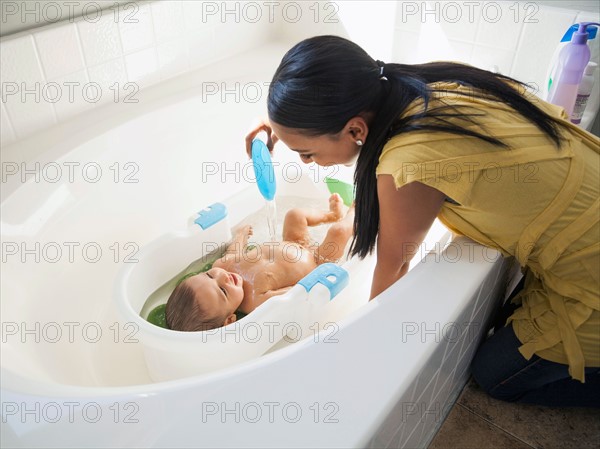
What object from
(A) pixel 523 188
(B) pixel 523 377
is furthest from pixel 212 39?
(B) pixel 523 377

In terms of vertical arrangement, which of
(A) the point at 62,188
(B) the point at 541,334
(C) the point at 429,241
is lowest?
(C) the point at 429,241

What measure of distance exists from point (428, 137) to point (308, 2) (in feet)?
4.03

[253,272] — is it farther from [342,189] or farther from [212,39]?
[212,39]

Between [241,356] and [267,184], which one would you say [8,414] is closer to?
[241,356]

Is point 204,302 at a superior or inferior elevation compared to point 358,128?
inferior

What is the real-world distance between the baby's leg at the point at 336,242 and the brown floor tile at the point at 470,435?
482mm

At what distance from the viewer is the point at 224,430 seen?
2.14ft

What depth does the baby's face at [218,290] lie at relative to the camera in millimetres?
1200

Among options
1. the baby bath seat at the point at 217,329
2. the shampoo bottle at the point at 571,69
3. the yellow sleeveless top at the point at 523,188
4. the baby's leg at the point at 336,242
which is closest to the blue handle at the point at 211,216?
the baby bath seat at the point at 217,329

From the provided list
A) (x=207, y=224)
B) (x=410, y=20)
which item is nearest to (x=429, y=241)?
(x=207, y=224)

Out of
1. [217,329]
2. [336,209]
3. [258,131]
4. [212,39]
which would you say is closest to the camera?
[217,329]

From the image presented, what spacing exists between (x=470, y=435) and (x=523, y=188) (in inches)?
25.2

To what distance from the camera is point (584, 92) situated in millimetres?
1335

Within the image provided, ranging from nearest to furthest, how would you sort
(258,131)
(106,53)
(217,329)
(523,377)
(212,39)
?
Result: 1. (217,329)
2. (523,377)
3. (258,131)
4. (106,53)
5. (212,39)
